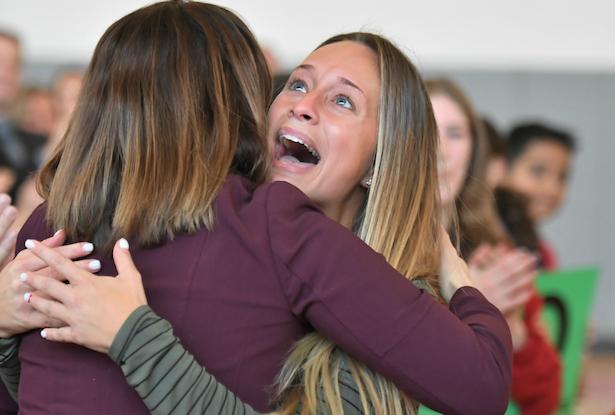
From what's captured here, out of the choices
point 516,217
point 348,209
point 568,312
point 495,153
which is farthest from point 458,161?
point 495,153

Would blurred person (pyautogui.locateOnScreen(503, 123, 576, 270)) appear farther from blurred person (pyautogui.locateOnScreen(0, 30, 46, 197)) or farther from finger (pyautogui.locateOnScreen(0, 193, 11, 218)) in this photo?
finger (pyautogui.locateOnScreen(0, 193, 11, 218))

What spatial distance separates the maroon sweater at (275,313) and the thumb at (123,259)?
51 millimetres

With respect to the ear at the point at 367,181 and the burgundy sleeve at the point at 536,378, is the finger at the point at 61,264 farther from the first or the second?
the burgundy sleeve at the point at 536,378

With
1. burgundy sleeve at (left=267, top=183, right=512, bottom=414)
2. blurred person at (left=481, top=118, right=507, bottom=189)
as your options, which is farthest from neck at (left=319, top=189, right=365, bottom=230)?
blurred person at (left=481, top=118, right=507, bottom=189)

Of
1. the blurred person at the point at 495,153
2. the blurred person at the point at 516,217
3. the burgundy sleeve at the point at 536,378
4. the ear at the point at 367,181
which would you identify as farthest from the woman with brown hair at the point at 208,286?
the blurred person at the point at 495,153

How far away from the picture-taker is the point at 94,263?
1706 mm

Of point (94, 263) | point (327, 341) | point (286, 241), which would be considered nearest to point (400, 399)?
point (327, 341)

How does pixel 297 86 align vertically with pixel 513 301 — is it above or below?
above

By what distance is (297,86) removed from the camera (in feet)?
6.98

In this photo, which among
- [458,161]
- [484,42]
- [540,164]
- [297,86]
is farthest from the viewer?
[484,42]

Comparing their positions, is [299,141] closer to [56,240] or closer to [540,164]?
[56,240]

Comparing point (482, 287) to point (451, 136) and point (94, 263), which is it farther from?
point (94, 263)

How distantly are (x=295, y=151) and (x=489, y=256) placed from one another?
124 cm

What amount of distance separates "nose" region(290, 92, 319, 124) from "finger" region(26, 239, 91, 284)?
0.57 meters
